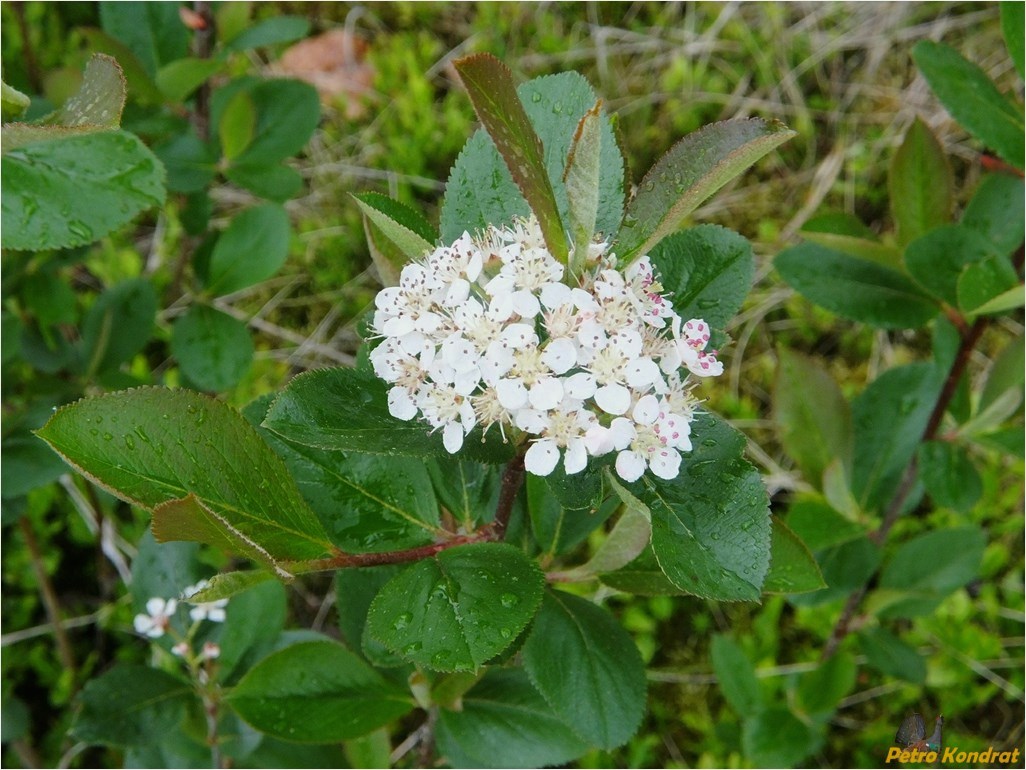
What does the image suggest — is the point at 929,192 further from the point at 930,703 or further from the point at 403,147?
the point at 403,147

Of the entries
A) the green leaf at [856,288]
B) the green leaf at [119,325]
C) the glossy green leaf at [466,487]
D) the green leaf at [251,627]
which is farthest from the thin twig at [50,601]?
the green leaf at [856,288]

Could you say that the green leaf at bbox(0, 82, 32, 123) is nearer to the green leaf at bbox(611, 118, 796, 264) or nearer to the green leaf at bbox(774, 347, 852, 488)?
the green leaf at bbox(611, 118, 796, 264)

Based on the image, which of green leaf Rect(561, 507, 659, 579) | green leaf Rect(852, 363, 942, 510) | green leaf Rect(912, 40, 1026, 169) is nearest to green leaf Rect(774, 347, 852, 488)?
green leaf Rect(852, 363, 942, 510)

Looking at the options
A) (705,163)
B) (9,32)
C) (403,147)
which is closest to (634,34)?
(403,147)

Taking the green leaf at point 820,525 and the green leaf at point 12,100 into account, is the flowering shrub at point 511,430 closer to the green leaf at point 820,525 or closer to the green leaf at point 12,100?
the green leaf at point 12,100

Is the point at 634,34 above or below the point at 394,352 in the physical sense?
below
